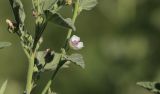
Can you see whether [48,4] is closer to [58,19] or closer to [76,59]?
[58,19]

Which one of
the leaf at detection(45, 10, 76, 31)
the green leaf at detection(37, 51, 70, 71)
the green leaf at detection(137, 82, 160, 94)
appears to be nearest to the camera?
the leaf at detection(45, 10, 76, 31)

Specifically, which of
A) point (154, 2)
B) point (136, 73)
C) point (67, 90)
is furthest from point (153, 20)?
point (67, 90)

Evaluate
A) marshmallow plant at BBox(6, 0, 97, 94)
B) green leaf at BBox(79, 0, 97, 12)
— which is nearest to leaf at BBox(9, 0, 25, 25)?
marshmallow plant at BBox(6, 0, 97, 94)

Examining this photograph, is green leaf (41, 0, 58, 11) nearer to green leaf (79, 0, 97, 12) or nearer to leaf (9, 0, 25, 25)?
leaf (9, 0, 25, 25)

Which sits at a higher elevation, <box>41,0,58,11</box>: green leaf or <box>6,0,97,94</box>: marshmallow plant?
<box>41,0,58,11</box>: green leaf

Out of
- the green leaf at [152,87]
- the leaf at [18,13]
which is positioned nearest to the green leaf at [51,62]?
the leaf at [18,13]

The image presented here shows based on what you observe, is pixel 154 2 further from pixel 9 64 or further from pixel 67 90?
pixel 9 64

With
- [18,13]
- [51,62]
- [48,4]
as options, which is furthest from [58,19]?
[51,62]

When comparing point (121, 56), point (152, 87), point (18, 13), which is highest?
point (18, 13)
